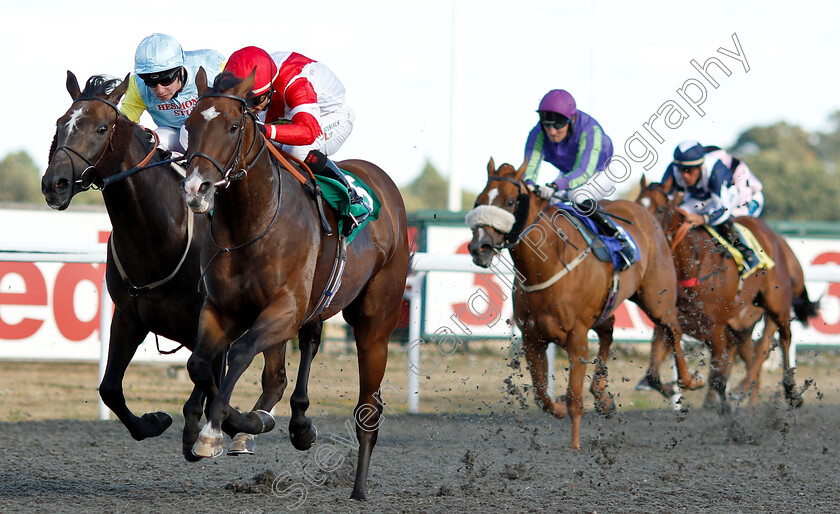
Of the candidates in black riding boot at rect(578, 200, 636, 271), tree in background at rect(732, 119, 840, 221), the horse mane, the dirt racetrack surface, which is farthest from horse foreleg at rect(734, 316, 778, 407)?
tree in background at rect(732, 119, 840, 221)

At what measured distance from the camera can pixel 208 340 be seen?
3.60m

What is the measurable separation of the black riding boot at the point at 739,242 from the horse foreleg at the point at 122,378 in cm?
475

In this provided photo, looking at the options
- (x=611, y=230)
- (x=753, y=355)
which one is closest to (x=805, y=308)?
(x=753, y=355)

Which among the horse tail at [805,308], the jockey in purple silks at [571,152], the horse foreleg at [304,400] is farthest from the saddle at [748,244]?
the horse foreleg at [304,400]

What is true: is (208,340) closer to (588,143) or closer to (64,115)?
(64,115)

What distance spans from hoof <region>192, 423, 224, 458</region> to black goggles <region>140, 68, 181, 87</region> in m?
1.69

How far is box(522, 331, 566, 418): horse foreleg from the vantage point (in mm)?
5809

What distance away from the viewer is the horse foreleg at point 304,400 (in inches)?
170

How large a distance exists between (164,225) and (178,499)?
1151mm

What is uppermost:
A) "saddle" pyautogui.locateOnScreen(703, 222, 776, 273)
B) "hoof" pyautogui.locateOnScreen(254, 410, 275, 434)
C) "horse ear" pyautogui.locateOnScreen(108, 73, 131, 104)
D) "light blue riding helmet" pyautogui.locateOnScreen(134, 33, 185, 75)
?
"light blue riding helmet" pyautogui.locateOnScreen(134, 33, 185, 75)

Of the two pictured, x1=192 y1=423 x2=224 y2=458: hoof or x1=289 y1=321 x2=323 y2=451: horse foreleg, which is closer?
x1=192 y1=423 x2=224 y2=458: hoof

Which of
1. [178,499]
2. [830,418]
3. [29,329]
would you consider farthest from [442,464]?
[29,329]

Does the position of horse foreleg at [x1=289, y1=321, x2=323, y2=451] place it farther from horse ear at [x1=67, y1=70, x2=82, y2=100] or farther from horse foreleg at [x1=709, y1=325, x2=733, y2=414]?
horse foreleg at [x1=709, y1=325, x2=733, y2=414]

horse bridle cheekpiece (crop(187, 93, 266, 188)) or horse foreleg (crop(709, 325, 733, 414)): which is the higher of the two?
horse bridle cheekpiece (crop(187, 93, 266, 188))
